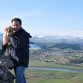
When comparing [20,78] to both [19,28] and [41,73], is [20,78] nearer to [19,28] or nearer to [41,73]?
[19,28]

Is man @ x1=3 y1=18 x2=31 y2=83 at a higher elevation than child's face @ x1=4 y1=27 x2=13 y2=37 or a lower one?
lower

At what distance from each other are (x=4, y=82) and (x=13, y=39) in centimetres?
134

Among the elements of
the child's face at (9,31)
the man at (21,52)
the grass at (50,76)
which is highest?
the child's face at (9,31)

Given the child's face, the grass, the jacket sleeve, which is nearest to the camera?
the jacket sleeve

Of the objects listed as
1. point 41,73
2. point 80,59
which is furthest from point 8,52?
point 80,59

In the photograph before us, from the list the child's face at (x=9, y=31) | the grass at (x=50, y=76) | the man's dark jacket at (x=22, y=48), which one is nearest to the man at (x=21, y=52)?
the man's dark jacket at (x=22, y=48)

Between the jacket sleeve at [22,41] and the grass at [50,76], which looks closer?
the jacket sleeve at [22,41]

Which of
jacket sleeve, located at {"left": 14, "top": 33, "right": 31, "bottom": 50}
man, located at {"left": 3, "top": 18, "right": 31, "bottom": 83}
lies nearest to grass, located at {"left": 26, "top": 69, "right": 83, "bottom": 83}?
man, located at {"left": 3, "top": 18, "right": 31, "bottom": 83}

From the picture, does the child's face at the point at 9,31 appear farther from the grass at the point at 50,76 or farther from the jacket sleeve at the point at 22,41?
the grass at the point at 50,76

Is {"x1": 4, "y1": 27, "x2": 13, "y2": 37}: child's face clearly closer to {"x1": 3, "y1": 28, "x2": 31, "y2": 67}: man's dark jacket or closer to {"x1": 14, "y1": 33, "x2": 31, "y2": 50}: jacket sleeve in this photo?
{"x1": 3, "y1": 28, "x2": 31, "y2": 67}: man's dark jacket

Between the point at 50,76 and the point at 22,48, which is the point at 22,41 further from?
the point at 50,76

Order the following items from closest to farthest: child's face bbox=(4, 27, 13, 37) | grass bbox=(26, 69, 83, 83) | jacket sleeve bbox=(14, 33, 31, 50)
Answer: jacket sleeve bbox=(14, 33, 31, 50)
child's face bbox=(4, 27, 13, 37)
grass bbox=(26, 69, 83, 83)

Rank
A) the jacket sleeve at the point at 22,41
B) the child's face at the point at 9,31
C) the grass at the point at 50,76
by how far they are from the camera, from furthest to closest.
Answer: the grass at the point at 50,76 < the child's face at the point at 9,31 < the jacket sleeve at the point at 22,41

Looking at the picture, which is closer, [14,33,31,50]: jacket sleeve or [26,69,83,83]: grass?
[14,33,31,50]: jacket sleeve
